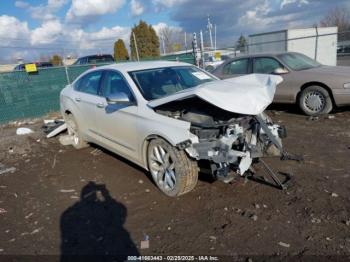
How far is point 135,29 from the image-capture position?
3359cm

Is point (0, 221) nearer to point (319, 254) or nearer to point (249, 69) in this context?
point (319, 254)

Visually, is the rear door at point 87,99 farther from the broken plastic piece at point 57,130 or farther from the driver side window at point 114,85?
the broken plastic piece at point 57,130

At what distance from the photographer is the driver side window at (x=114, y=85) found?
4.46m

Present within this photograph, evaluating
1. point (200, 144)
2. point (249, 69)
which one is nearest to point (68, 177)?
point (200, 144)

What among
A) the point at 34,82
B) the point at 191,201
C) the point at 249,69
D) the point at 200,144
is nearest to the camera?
the point at 200,144

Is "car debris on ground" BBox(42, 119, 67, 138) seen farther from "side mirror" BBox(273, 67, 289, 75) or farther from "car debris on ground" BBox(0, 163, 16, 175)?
"side mirror" BBox(273, 67, 289, 75)

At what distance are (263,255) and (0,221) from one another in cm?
322

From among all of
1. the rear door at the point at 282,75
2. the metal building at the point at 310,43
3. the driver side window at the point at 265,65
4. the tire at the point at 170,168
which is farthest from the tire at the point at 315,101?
the metal building at the point at 310,43

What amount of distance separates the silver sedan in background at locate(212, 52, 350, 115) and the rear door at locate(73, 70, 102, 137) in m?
4.64

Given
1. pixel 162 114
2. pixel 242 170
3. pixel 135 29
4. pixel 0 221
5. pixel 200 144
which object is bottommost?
pixel 0 221

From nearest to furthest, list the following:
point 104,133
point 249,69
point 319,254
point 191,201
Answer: point 319,254 < point 191,201 < point 104,133 < point 249,69

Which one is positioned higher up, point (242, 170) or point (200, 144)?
point (200, 144)

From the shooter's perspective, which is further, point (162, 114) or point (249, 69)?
point (249, 69)

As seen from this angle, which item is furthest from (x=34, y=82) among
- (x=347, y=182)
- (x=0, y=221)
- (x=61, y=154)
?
(x=347, y=182)
